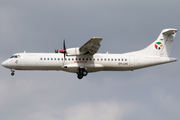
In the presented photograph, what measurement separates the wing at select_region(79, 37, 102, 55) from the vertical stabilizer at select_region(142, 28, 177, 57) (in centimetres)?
709

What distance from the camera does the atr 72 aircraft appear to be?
3803 centimetres

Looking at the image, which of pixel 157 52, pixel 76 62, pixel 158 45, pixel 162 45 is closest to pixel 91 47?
pixel 76 62

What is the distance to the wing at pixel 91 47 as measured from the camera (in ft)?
116

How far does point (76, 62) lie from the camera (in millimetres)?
38531

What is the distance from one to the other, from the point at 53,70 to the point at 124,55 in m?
8.93

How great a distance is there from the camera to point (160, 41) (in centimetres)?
4128

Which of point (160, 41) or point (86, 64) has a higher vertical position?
point (160, 41)

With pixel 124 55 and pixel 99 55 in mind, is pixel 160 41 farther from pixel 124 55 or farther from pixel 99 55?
pixel 99 55

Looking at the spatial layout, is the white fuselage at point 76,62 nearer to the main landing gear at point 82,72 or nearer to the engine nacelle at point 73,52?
the main landing gear at point 82,72

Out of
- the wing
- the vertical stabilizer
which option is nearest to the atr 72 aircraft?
the wing

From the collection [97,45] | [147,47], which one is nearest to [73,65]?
[97,45]

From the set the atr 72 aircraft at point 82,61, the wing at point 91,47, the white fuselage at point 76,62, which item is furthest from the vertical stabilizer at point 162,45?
the wing at point 91,47

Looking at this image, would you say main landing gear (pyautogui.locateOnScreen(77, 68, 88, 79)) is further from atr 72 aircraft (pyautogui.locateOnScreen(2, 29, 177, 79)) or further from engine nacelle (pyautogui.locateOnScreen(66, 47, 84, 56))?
engine nacelle (pyautogui.locateOnScreen(66, 47, 84, 56))

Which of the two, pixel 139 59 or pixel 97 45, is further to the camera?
pixel 139 59
